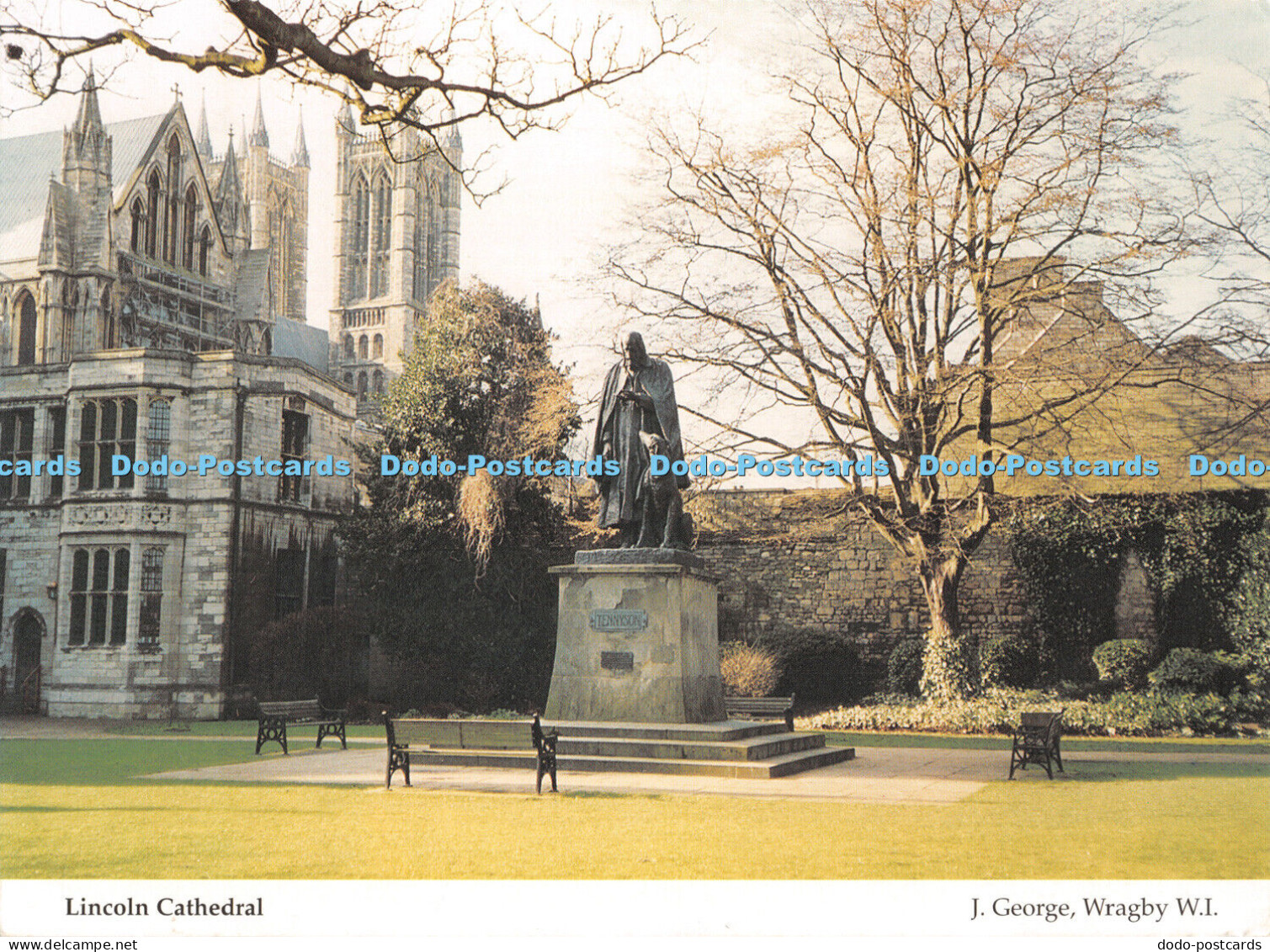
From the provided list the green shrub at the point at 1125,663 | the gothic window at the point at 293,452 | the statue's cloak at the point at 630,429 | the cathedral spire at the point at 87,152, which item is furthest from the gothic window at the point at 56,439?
the green shrub at the point at 1125,663

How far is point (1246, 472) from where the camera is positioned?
66.0 ft

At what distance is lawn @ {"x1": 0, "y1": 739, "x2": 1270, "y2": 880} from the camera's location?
22.1 ft

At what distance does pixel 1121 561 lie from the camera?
69.4ft

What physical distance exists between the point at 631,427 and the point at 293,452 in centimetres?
1617

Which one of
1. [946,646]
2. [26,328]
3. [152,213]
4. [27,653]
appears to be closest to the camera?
[946,646]

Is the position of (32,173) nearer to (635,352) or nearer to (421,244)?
(635,352)

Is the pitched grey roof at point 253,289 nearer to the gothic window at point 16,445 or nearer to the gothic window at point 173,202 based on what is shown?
the gothic window at point 173,202

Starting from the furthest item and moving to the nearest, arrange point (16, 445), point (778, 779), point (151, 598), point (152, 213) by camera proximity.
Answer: point (152, 213) → point (16, 445) → point (151, 598) → point (778, 779)

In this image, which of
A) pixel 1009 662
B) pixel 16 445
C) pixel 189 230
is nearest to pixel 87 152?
pixel 189 230

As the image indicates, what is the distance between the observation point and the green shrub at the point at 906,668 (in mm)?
21438

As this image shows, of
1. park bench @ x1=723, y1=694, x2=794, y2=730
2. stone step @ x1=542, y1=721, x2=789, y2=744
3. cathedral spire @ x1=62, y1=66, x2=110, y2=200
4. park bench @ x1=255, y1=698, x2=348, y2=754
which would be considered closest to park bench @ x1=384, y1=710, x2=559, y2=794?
stone step @ x1=542, y1=721, x2=789, y2=744

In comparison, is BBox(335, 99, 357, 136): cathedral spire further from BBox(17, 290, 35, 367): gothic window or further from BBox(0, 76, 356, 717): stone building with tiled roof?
BBox(17, 290, 35, 367): gothic window

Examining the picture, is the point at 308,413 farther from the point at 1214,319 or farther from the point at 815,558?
the point at 1214,319
